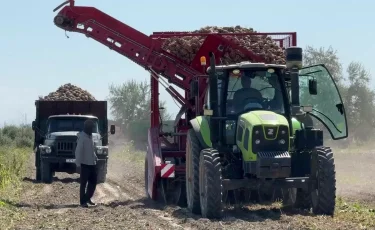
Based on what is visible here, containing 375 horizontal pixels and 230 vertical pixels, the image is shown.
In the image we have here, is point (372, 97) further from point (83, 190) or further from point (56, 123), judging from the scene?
point (83, 190)

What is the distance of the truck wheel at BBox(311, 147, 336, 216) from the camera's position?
13164 mm

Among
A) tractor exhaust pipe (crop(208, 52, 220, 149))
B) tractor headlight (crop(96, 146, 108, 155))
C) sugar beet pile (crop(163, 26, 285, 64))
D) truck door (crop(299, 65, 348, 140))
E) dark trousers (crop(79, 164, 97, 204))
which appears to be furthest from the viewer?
tractor headlight (crop(96, 146, 108, 155))

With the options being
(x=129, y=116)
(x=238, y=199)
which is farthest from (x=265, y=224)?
(x=129, y=116)

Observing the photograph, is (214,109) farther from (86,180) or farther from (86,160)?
(86,180)

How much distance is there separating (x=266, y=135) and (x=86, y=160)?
16.8 feet

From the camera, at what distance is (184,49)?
17781mm

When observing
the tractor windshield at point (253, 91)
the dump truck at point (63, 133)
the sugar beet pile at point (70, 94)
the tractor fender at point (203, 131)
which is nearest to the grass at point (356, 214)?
the tractor windshield at point (253, 91)

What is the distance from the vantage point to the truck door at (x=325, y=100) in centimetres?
1420

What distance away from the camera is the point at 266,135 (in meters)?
13.0

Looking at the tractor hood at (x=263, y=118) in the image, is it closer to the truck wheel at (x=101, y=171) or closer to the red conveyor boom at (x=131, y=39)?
the red conveyor boom at (x=131, y=39)

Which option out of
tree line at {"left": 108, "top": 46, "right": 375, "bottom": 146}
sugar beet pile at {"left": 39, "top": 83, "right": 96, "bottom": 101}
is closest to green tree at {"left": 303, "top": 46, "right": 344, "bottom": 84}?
tree line at {"left": 108, "top": 46, "right": 375, "bottom": 146}

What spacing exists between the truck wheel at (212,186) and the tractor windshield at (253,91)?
4.14ft

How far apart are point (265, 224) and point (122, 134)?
59.2 meters

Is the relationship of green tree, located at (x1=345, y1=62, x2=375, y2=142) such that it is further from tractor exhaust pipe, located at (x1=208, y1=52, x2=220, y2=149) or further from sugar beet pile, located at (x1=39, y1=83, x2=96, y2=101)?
tractor exhaust pipe, located at (x1=208, y1=52, x2=220, y2=149)
